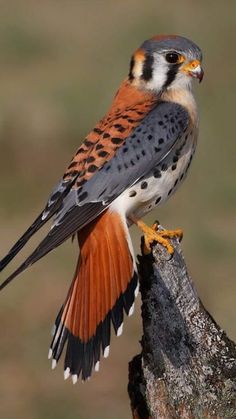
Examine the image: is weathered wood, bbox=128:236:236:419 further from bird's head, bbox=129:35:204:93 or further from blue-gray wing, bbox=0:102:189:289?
bird's head, bbox=129:35:204:93

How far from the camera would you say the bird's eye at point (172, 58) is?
750cm

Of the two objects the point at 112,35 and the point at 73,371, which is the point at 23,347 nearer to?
the point at 73,371

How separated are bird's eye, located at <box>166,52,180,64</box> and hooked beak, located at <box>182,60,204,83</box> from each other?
0.05 m

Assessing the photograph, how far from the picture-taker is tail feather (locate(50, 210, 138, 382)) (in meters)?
6.28

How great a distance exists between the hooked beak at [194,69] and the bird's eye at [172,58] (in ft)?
0.17

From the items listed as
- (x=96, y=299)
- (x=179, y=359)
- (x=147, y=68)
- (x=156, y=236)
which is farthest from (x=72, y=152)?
(x=179, y=359)

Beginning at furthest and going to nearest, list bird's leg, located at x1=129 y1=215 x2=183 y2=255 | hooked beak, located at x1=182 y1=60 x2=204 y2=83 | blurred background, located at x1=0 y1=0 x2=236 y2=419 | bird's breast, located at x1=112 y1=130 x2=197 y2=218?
blurred background, located at x1=0 y1=0 x2=236 y2=419 < hooked beak, located at x1=182 y1=60 x2=204 y2=83 < bird's breast, located at x1=112 y1=130 x2=197 y2=218 < bird's leg, located at x1=129 y1=215 x2=183 y2=255

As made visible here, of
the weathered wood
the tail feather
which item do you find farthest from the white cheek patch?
the weathered wood

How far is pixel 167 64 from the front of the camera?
24.7 feet

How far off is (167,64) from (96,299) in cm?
152

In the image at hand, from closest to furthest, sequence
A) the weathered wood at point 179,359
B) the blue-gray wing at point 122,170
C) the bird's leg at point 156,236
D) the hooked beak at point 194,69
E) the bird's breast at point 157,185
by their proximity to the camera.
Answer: the weathered wood at point 179,359, the bird's leg at point 156,236, the blue-gray wing at point 122,170, the bird's breast at point 157,185, the hooked beak at point 194,69

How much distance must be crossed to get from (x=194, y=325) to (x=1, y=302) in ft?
16.1

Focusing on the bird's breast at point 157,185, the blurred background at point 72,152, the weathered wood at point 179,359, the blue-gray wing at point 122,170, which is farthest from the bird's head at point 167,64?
the blurred background at point 72,152

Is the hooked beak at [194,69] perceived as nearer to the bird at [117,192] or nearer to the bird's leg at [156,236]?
the bird at [117,192]
